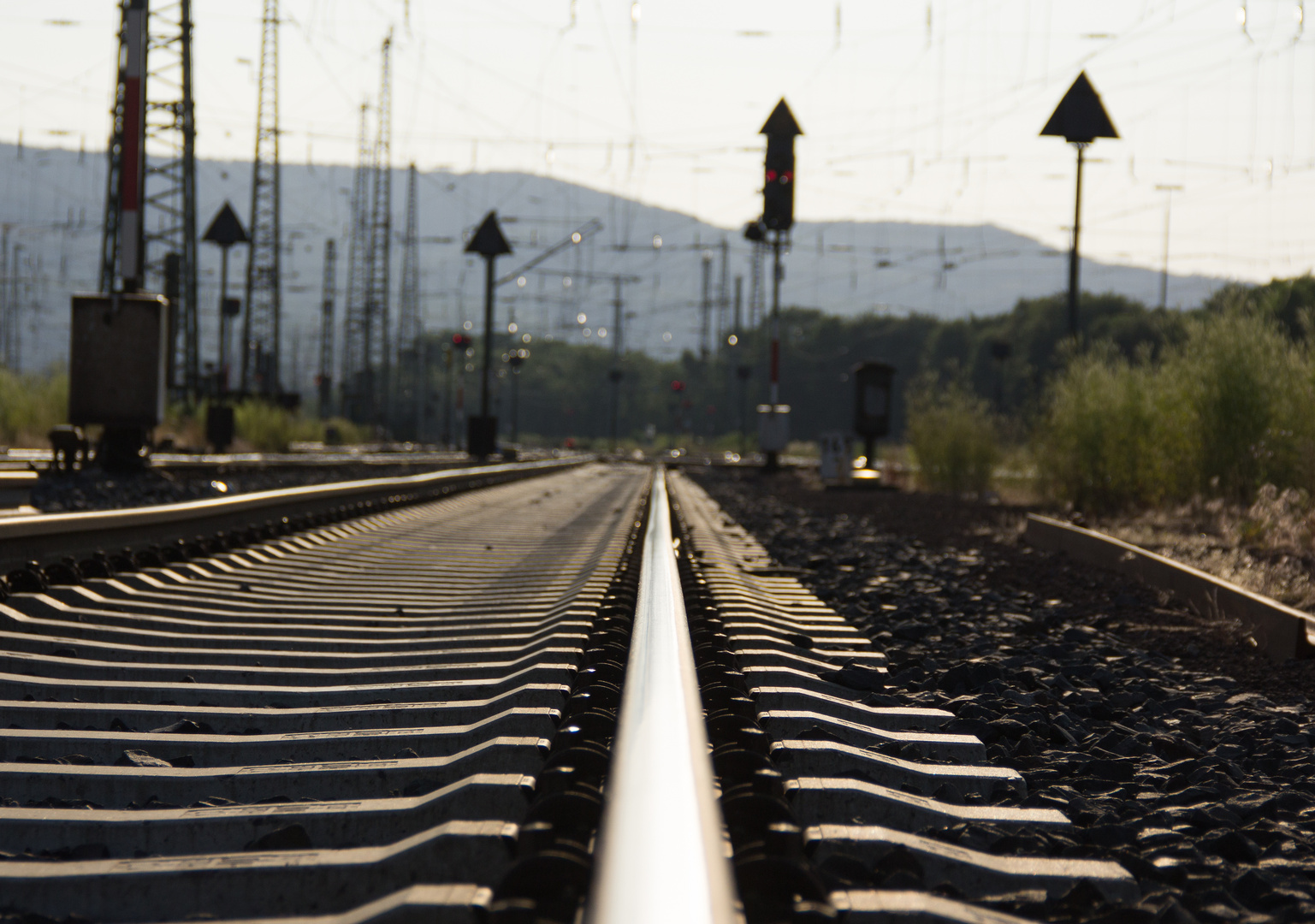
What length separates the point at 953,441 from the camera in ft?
51.8

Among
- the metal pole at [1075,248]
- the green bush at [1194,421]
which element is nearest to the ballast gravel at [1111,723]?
the green bush at [1194,421]

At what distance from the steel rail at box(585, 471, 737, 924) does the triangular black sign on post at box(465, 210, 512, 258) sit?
19153mm

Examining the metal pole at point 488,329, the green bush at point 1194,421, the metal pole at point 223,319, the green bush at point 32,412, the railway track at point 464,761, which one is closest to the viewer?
the railway track at point 464,761

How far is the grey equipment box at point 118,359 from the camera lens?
30.9 feet

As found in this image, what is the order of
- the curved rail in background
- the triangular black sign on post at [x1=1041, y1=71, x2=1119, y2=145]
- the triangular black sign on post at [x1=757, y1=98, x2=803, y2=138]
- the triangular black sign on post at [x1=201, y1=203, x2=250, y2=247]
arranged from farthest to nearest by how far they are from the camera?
the triangular black sign on post at [x1=201, y1=203, x2=250, y2=247] < the triangular black sign on post at [x1=757, y1=98, x2=803, y2=138] < the triangular black sign on post at [x1=1041, y1=71, x2=1119, y2=145] < the curved rail in background

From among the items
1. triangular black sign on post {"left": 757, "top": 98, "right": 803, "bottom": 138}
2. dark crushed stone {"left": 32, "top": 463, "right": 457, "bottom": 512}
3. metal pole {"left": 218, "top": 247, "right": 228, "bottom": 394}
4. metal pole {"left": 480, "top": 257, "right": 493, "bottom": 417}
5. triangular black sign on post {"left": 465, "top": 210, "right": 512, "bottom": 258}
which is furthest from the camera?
metal pole {"left": 218, "top": 247, "right": 228, "bottom": 394}

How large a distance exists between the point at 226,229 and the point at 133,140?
15833 millimetres

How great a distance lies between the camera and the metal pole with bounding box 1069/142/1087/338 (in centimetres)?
1634

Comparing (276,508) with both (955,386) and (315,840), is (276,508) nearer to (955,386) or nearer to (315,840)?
(315,840)

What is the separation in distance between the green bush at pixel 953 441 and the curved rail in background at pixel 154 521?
8770 mm

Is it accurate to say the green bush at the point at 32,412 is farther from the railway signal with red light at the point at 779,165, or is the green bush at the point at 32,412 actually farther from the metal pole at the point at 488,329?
the railway signal with red light at the point at 779,165

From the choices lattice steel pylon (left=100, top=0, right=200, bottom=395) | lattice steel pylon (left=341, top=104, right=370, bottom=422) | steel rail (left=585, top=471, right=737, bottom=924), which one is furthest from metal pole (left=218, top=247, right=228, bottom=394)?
steel rail (left=585, top=471, right=737, bottom=924)

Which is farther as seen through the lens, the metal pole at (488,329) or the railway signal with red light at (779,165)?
the metal pole at (488,329)

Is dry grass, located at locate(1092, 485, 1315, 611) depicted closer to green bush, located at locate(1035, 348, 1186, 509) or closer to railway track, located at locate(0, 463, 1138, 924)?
green bush, located at locate(1035, 348, 1186, 509)
